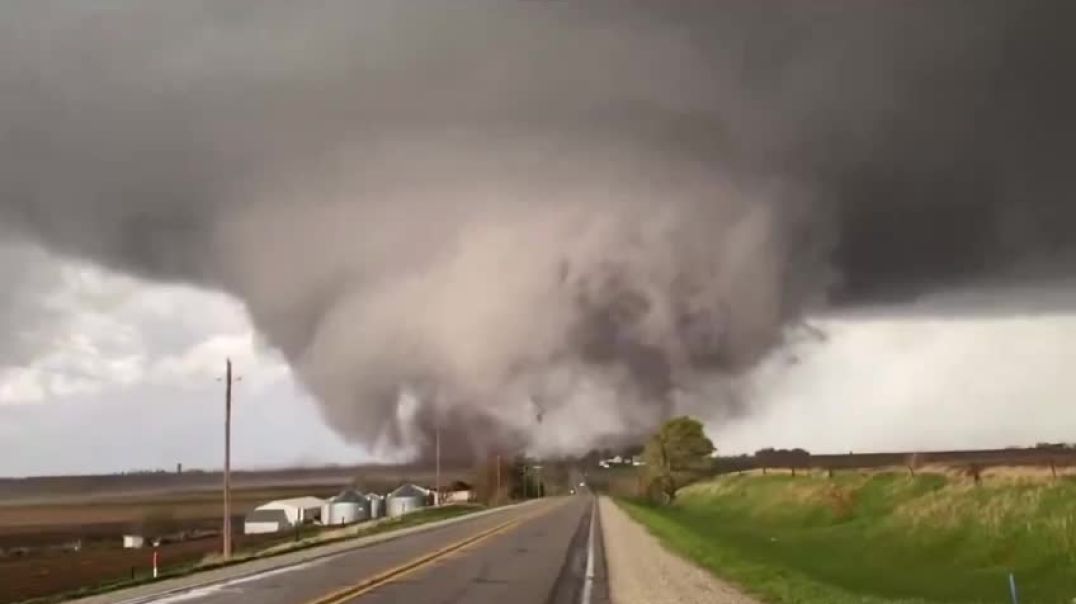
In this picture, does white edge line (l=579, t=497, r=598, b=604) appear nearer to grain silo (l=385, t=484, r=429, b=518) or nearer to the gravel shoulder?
the gravel shoulder

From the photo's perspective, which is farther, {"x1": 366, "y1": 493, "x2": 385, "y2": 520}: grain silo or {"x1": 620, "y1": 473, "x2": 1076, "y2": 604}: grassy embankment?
{"x1": 366, "y1": 493, "x2": 385, "y2": 520}: grain silo

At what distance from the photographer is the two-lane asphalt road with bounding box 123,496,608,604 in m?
25.0

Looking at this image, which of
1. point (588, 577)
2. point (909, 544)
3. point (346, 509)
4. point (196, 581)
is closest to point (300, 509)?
point (346, 509)

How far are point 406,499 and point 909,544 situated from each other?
12595 cm

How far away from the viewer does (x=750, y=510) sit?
8344cm

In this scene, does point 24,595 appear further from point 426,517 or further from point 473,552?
point 426,517

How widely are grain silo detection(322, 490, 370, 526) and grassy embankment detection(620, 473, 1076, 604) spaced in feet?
268

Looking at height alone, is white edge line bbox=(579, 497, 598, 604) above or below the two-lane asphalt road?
below

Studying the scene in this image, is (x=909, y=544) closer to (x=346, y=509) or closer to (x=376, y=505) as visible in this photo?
(x=346, y=509)

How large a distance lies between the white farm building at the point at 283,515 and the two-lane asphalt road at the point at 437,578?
94.9 metres

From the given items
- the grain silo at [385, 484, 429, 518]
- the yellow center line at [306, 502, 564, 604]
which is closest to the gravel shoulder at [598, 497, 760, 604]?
the yellow center line at [306, 502, 564, 604]

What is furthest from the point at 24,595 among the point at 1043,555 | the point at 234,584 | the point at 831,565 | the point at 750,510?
the point at 750,510

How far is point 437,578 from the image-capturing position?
3053 cm

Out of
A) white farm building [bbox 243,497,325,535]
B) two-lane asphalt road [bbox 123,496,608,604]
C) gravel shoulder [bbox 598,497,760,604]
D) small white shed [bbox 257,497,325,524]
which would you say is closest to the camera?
two-lane asphalt road [bbox 123,496,608,604]
